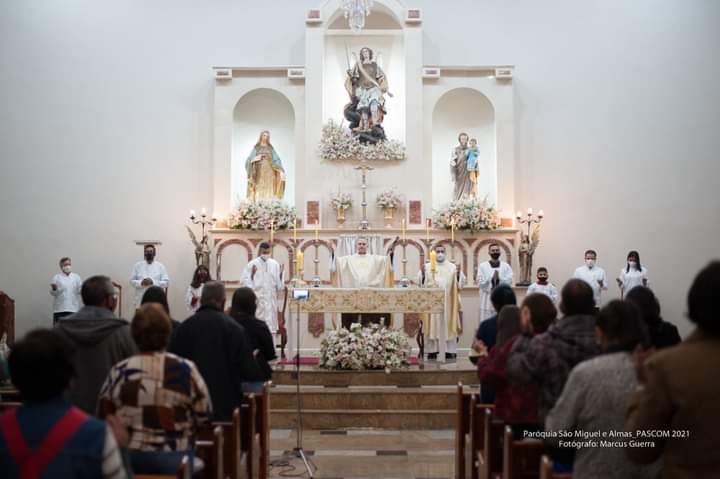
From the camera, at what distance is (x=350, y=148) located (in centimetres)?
1370

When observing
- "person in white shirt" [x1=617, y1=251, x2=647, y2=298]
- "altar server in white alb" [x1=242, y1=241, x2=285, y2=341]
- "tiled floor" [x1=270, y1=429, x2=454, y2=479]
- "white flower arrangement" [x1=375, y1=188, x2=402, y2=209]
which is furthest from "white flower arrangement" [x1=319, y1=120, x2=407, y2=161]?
"tiled floor" [x1=270, y1=429, x2=454, y2=479]

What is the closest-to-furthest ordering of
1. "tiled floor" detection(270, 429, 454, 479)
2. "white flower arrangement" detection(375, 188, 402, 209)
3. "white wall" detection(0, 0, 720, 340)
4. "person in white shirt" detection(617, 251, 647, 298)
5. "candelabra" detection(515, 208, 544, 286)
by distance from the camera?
"tiled floor" detection(270, 429, 454, 479), "person in white shirt" detection(617, 251, 647, 298), "candelabra" detection(515, 208, 544, 286), "white flower arrangement" detection(375, 188, 402, 209), "white wall" detection(0, 0, 720, 340)

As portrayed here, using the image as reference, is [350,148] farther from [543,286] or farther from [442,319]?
[543,286]

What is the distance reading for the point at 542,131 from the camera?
14.0m

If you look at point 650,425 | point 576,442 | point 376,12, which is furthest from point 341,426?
point 376,12

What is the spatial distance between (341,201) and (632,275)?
16.9ft

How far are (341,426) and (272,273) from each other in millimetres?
3636

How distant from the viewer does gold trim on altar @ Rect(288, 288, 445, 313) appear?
408 inches

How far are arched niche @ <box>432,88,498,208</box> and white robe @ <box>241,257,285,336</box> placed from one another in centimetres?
386

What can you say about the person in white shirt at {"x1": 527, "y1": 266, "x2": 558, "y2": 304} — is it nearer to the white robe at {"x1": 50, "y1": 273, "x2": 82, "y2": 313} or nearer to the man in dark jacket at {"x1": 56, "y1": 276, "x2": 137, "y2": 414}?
the white robe at {"x1": 50, "y1": 273, "x2": 82, "y2": 313}

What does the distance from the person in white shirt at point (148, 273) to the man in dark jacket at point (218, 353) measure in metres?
7.80

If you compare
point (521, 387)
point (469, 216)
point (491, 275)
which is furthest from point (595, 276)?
point (521, 387)

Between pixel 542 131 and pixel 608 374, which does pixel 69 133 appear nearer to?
pixel 542 131

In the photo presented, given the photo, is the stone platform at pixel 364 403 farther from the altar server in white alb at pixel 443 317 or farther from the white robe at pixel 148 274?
the white robe at pixel 148 274
